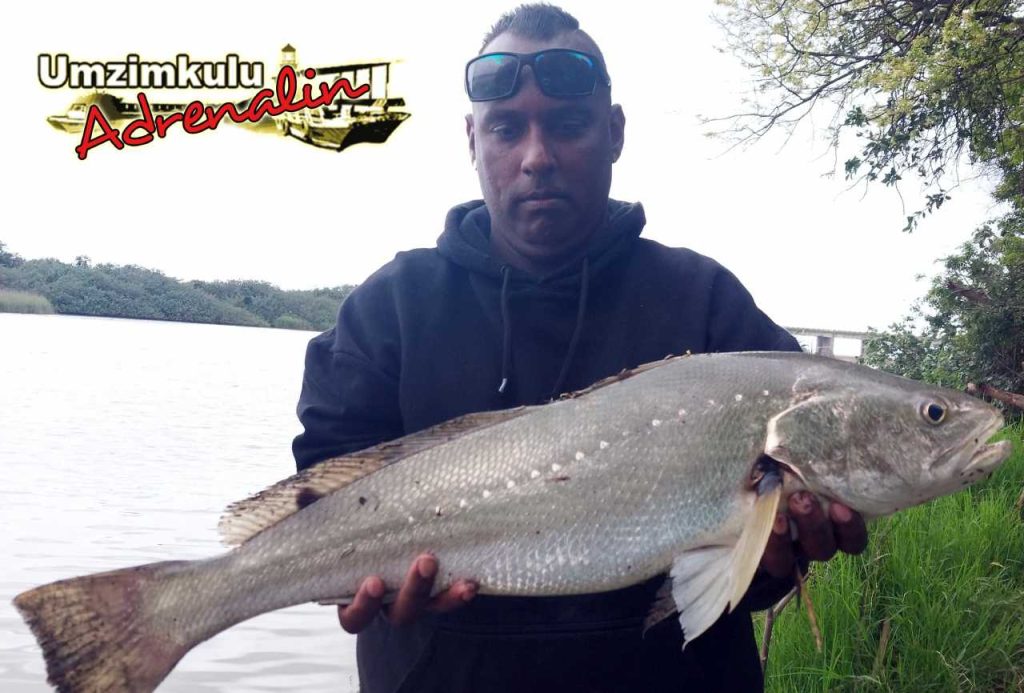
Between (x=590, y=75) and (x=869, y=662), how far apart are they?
315cm

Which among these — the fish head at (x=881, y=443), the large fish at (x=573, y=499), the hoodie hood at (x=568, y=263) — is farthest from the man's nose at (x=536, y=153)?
the fish head at (x=881, y=443)

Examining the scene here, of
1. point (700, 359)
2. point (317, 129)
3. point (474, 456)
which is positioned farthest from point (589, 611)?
point (317, 129)

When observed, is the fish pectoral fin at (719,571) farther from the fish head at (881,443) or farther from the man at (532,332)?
the man at (532,332)

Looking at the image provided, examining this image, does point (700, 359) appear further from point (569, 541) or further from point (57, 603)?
point (57, 603)

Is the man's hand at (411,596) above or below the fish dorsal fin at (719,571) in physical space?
below

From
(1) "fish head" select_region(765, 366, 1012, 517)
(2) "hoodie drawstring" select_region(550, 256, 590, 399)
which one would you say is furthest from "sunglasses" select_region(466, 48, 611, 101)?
(1) "fish head" select_region(765, 366, 1012, 517)

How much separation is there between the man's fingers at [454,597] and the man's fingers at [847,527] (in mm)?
1011

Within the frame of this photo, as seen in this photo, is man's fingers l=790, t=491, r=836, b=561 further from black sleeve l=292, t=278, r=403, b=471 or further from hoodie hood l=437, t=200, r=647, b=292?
black sleeve l=292, t=278, r=403, b=471

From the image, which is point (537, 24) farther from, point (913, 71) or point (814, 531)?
point (913, 71)

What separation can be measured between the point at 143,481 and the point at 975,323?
12.9 meters

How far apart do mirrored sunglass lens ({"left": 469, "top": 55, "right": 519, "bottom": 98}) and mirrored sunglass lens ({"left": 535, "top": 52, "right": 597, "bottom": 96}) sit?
10cm

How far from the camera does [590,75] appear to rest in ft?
10.1

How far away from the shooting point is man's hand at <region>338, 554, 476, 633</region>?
2.36 metres

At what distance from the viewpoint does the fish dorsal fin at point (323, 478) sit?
8.14ft
